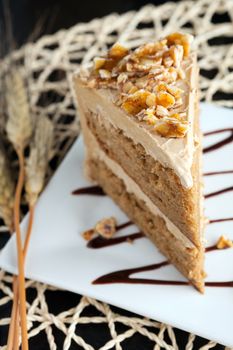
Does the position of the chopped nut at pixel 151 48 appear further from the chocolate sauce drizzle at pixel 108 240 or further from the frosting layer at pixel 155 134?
the chocolate sauce drizzle at pixel 108 240

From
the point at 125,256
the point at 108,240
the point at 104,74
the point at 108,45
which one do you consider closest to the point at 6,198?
the point at 108,240

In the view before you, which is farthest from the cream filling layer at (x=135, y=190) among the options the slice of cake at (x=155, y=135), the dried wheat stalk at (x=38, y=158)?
the dried wheat stalk at (x=38, y=158)

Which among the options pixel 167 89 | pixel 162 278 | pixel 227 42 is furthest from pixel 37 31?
pixel 162 278

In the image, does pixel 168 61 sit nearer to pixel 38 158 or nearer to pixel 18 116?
pixel 38 158

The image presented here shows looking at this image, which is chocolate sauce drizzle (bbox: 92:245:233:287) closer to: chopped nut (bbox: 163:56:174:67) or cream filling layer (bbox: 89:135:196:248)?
cream filling layer (bbox: 89:135:196:248)

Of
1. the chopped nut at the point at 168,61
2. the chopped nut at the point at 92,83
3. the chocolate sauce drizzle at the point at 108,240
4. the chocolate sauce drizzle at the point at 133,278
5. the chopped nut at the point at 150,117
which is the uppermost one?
the chopped nut at the point at 168,61

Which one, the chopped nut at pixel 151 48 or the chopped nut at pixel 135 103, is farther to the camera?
the chopped nut at pixel 151 48

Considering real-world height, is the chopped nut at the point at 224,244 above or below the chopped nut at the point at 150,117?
below
